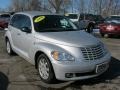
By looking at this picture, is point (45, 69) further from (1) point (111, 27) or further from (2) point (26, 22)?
(1) point (111, 27)

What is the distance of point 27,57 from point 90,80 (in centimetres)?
196

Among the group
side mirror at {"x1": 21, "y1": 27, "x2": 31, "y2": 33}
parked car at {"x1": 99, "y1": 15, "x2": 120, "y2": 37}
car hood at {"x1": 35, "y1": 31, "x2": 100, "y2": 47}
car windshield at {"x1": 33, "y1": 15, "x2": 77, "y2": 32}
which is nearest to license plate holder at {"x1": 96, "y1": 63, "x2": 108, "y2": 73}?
car hood at {"x1": 35, "y1": 31, "x2": 100, "y2": 47}

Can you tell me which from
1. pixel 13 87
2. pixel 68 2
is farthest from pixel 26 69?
pixel 68 2

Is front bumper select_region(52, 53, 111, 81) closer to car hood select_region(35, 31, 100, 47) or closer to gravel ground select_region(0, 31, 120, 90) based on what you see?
gravel ground select_region(0, 31, 120, 90)

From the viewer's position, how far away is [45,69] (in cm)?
716

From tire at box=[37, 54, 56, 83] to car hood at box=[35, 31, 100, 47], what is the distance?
492 millimetres

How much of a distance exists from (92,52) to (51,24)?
1.87 metres

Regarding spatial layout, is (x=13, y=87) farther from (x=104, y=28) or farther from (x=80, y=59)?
(x=104, y=28)

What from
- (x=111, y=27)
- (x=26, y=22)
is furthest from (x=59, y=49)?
(x=111, y=27)

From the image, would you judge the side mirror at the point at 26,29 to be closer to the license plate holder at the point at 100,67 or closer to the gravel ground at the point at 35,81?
the gravel ground at the point at 35,81

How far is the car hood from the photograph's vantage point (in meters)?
7.09

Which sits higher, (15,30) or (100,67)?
(15,30)

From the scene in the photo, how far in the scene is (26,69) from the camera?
849 centimetres

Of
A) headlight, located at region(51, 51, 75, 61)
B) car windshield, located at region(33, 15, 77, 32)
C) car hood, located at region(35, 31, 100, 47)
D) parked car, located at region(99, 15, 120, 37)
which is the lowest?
parked car, located at region(99, 15, 120, 37)
